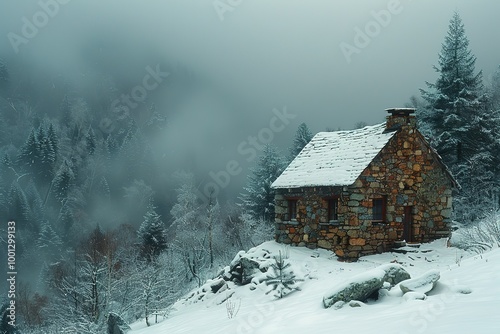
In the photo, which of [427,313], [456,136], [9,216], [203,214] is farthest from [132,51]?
[427,313]

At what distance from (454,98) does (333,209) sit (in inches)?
548

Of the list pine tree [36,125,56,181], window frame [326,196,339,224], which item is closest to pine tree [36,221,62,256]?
pine tree [36,125,56,181]

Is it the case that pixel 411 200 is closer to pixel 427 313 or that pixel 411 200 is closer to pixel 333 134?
pixel 333 134

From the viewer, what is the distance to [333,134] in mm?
21688

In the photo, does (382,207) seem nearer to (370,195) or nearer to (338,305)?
(370,195)

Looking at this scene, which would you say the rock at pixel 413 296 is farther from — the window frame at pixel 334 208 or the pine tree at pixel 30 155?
the pine tree at pixel 30 155

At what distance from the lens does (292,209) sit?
19.4 meters

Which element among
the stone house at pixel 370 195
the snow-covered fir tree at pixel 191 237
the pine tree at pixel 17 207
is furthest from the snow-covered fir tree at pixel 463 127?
the pine tree at pixel 17 207

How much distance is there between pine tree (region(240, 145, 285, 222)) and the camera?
3466 cm

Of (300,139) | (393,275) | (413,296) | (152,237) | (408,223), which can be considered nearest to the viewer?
(413,296)

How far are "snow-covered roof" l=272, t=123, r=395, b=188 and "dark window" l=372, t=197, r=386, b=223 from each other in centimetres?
175

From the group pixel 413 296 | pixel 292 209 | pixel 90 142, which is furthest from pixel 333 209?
pixel 90 142

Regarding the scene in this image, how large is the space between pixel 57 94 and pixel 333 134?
101258mm

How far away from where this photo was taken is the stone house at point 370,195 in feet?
54.9
